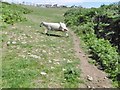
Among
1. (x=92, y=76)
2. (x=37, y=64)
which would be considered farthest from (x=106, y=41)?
(x=37, y=64)

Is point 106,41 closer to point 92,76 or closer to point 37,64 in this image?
point 92,76

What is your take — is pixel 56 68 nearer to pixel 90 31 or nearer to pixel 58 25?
pixel 58 25

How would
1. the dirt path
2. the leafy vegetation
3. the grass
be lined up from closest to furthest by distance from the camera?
the grass < the dirt path < the leafy vegetation

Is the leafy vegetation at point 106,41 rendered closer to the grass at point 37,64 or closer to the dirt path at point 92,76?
the dirt path at point 92,76

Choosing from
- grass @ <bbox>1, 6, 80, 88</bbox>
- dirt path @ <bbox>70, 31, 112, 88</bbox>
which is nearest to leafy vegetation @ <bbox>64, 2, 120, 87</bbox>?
dirt path @ <bbox>70, 31, 112, 88</bbox>

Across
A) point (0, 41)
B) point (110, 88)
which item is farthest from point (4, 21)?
point (110, 88)

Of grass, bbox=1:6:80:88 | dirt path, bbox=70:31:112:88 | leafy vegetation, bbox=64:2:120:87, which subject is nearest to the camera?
grass, bbox=1:6:80:88

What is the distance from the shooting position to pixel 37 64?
42.5 feet

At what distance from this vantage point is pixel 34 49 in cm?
1570

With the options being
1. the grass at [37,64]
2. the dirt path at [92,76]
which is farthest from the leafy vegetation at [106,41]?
the grass at [37,64]

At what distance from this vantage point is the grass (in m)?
11.0

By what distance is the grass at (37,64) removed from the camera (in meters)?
11.0

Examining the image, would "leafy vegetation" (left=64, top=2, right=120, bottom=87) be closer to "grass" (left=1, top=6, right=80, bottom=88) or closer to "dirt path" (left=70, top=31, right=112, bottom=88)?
"dirt path" (left=70, top=31, right=112, bottom=88)

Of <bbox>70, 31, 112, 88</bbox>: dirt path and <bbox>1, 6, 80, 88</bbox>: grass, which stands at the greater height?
<bbox>1, 6, 80, 88</bbox>: grass
